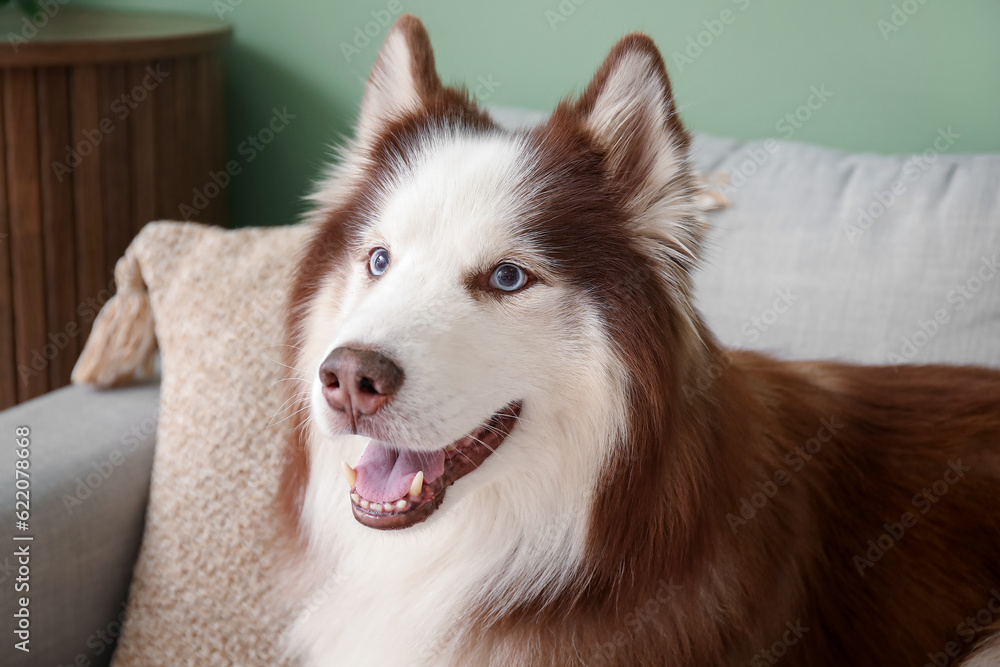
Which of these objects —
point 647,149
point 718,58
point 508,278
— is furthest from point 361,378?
point 718,58

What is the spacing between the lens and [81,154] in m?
2.32

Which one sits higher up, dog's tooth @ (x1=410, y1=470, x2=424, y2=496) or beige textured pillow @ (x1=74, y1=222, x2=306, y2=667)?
dog's tooth @ (x1=410, y1=470, x2=424, y2=496)

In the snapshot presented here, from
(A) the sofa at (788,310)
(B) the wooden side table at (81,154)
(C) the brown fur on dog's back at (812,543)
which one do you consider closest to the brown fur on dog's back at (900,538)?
(C) the brown fur on dog's back at (812,543)

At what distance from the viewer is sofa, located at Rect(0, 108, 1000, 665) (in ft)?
5.06

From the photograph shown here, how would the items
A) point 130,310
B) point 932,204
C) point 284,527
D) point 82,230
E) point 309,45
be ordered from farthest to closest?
point 309,45
point 82,230
point 130,310
point 932,204
point 284,527

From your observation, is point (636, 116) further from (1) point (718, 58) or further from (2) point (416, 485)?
(1) point (718, 58)

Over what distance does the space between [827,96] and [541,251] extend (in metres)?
1.20

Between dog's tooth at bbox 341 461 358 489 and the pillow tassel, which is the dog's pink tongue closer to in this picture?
dog's tooth at bbox 341 461 358 489

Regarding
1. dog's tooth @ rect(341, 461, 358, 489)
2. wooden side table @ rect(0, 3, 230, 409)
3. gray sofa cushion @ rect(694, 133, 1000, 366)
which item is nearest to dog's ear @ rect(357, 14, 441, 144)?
dog's tooth @ rect(341, 461, 358, 489)

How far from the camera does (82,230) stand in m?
2.39

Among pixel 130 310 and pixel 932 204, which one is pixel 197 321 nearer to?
pixel 130 310

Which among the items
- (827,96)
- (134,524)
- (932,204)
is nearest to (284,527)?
(134,524)

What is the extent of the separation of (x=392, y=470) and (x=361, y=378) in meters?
0.19

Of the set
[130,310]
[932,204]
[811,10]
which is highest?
[811,10]
